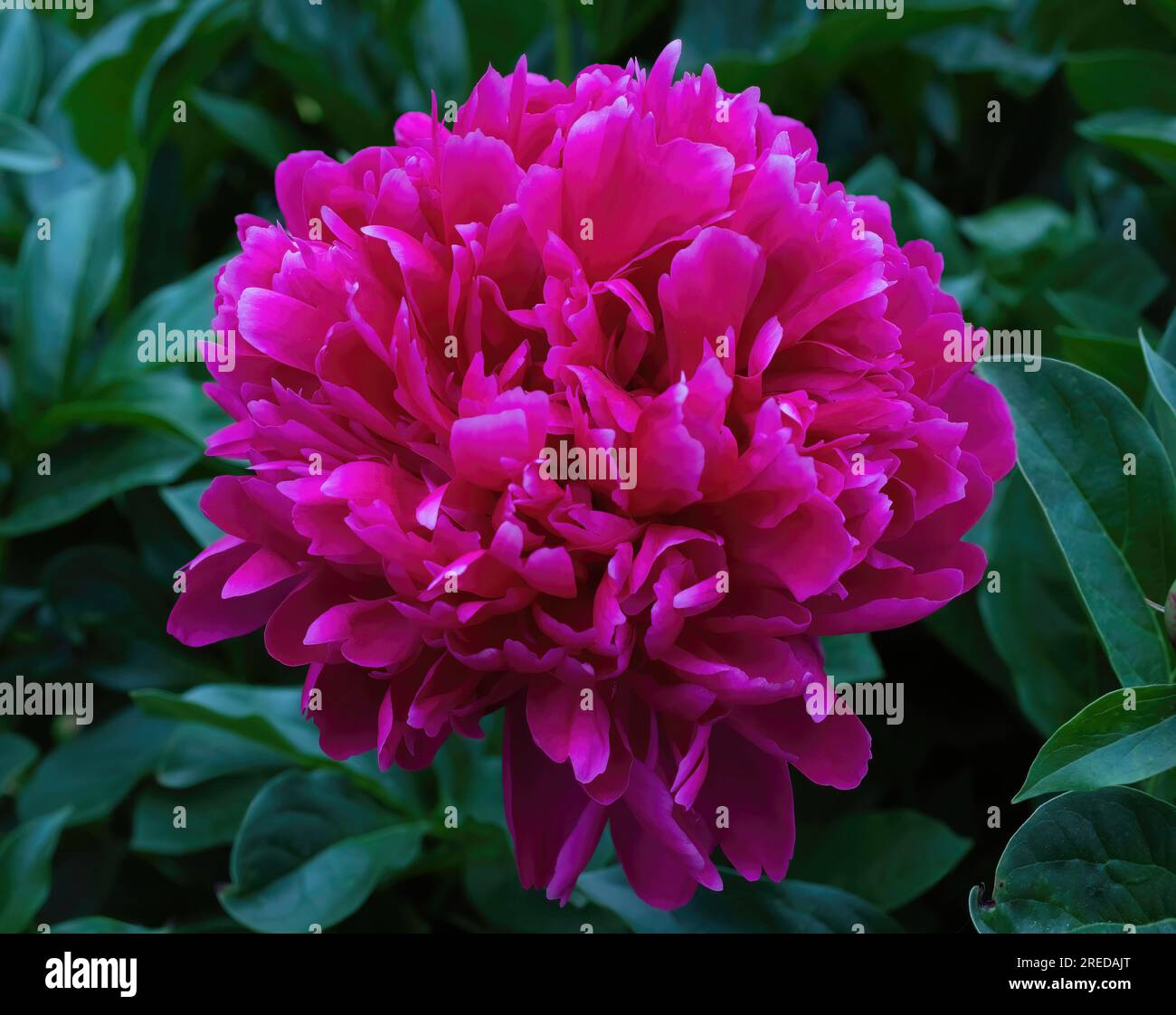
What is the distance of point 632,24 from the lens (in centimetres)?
83

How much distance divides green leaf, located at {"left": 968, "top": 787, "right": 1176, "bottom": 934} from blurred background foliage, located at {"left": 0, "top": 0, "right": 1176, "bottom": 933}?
4 cm

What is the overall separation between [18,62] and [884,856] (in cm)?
73

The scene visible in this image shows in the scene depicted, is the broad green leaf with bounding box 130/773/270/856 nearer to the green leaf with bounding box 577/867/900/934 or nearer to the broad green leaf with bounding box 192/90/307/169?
the green leaf with bounding box 577/867/900/934

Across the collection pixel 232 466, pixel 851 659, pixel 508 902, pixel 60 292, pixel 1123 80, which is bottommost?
pixel 508 902

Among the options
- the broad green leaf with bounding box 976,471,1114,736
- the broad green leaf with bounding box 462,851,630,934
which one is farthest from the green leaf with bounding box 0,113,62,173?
the broad green leaf with bounding box 976,471,1114,736

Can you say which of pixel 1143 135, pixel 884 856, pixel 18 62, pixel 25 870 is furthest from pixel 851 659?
pixel 18 62

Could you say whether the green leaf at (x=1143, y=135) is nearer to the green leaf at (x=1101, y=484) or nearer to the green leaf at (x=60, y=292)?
the green leaf at (x=1101, y=484)

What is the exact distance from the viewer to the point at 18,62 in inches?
31.3

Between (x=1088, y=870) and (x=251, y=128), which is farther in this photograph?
(x=251, y=128)

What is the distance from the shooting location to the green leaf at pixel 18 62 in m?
0.79

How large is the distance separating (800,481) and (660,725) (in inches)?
4.1

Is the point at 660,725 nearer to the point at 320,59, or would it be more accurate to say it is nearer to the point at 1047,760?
the point at 1047,760

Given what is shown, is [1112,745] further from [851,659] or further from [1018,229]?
[1018,229]

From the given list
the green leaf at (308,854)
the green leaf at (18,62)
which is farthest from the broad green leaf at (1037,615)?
the green leaf at (18,62)
